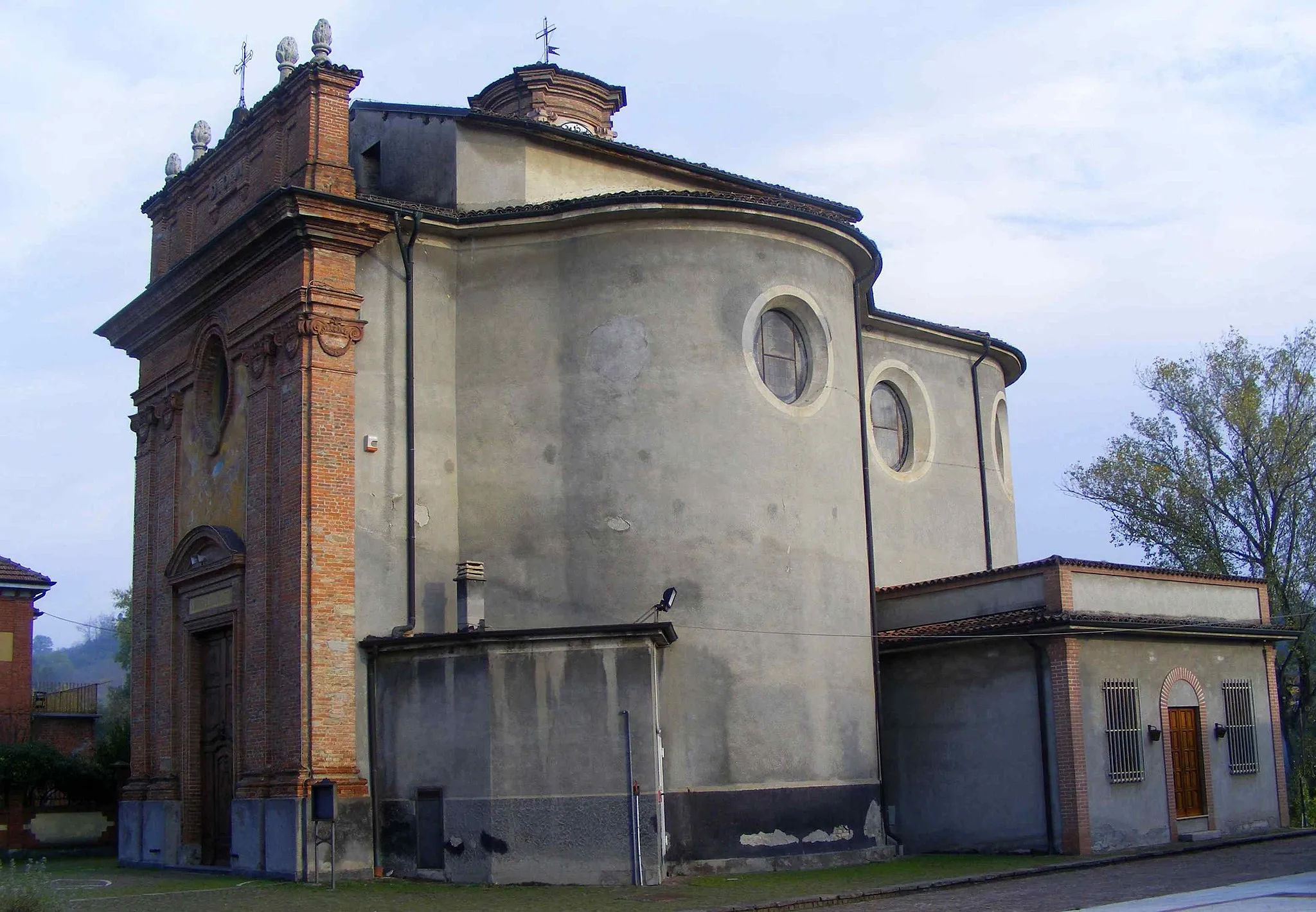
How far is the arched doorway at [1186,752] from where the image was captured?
67.1 ft

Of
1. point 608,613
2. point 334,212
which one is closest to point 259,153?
point 334,212

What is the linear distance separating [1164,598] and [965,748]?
412 cm

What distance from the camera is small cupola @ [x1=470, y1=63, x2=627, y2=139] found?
84.7 feet

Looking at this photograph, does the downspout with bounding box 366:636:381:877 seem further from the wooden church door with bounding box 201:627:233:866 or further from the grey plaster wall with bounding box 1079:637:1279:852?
the grey plaster wall with bounding box 1079:637:1279:852

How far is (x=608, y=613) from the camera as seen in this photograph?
58.7 feet

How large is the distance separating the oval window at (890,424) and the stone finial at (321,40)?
11.0 meters

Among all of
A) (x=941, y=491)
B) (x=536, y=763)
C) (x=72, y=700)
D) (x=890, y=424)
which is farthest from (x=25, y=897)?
(x=72, y=700)

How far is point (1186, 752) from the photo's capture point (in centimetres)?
2092

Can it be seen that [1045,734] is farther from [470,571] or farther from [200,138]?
[200,138]

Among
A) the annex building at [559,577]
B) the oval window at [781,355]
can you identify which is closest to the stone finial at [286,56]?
the annex building at [559,577]

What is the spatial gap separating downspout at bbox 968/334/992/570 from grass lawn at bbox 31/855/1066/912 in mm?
8277

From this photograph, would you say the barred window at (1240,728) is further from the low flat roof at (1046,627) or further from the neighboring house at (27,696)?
the neighboring house at (27,696)

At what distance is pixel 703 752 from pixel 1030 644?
5178 millimetres

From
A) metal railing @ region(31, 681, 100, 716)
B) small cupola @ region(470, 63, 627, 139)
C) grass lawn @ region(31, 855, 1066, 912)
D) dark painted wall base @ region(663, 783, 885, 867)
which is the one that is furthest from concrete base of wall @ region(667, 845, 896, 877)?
metal railing @ region(31, 681, 100, 716)
